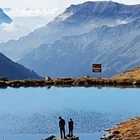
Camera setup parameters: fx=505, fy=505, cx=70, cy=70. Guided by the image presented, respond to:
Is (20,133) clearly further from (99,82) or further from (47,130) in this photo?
(99,82)

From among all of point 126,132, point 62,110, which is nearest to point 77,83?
point 62,110

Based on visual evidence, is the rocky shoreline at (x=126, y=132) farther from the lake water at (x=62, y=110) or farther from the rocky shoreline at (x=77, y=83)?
the rocky shoreline at (x=77, y=83)

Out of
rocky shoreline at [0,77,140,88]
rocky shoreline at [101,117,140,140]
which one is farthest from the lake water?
rocky shoreline at [0,77,140,88]

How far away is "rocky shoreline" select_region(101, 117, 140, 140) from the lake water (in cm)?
210

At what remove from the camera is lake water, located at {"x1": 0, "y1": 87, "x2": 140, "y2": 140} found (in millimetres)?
73438

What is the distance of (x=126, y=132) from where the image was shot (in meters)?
66.2

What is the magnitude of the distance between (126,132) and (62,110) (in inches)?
1020

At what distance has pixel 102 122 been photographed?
79438mm

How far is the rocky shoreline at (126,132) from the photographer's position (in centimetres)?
6371

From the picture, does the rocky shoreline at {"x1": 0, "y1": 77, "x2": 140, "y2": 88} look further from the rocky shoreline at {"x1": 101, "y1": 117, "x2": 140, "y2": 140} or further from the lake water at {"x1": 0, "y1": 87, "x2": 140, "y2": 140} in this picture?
the rocky shoreline at {"x1": 101, "y1": 117, "x2": 140, "y2": 140}

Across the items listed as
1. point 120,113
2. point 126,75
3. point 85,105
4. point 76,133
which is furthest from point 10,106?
point 126,75

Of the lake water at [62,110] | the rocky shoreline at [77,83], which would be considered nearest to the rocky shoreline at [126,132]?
the lake water at [62,110]

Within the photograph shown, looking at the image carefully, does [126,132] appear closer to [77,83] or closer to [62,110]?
[62,110]

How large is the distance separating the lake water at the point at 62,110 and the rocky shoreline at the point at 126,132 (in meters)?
2.10
